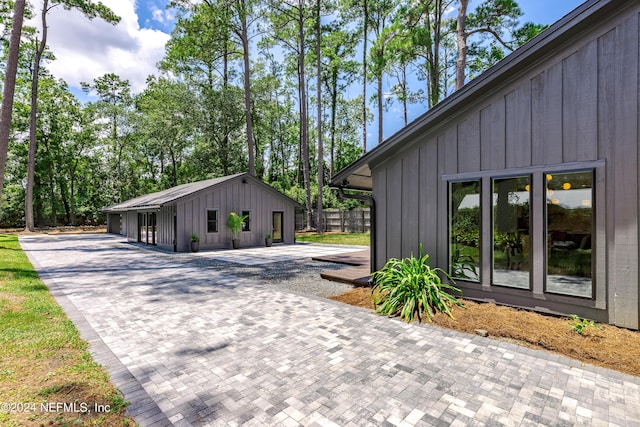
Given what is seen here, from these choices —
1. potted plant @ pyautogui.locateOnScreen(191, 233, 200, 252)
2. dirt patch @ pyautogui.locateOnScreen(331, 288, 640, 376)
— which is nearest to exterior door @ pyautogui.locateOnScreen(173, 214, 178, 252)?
potted plant @ pyautogui.locateOnScreen(191, 233, 200, 252)

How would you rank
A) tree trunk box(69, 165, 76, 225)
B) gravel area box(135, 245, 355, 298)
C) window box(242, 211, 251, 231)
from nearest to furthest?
gravel area box(135, 245, 355, 298) → window box(242, 211, 251, 231) → tree trunk box(69, 165, 76, 225)

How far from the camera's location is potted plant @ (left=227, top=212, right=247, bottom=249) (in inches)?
556

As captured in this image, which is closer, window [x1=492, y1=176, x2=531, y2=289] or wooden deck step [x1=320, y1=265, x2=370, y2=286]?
window [x1=492, y1=176, x2=531, y2=289]

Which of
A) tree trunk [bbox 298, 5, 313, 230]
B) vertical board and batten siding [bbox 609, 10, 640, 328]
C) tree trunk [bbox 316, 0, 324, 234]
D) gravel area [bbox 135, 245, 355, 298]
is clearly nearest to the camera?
vertical board and batten siding [bbox 609, 10, 640, 328]

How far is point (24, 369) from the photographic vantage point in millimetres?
2986

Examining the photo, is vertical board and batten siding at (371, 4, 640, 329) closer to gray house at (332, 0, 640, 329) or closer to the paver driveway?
gray house at (332, 0, 640, 329)

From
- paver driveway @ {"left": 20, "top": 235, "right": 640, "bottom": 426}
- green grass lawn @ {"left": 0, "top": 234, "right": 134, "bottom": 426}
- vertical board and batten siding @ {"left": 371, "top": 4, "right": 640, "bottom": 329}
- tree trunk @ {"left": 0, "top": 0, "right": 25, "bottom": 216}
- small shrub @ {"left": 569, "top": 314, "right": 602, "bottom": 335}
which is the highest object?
tree trunk @ {"left": 0, "top": 0, "right": 25, "bottom": 216}

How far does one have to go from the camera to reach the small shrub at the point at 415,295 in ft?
14.9

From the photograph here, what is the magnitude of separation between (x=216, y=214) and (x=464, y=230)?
1166 centimetres

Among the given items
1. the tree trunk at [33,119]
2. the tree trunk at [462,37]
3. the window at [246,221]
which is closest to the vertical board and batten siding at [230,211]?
the window at [246,221]

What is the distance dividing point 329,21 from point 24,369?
82.1 feet

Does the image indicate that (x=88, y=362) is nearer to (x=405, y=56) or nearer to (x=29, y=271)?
(x=29, y=271)

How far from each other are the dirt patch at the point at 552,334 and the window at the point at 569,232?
0.50 m

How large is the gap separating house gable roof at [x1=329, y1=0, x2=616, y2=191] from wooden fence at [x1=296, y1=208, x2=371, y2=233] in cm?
1464
